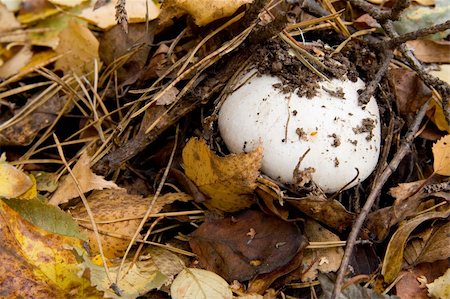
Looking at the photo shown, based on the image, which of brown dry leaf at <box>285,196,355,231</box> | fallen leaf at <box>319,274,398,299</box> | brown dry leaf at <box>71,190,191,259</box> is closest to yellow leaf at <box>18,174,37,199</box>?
brown dry leaf at <box>71,190,191,259</box>

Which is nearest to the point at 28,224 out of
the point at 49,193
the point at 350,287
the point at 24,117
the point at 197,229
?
the point at 49,193

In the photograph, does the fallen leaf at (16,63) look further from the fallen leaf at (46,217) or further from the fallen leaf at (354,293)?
the fallen leaf at (354,293)

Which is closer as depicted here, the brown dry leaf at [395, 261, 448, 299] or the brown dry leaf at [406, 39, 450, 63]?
the brown dry leaf at [395, 261, 448, 299]

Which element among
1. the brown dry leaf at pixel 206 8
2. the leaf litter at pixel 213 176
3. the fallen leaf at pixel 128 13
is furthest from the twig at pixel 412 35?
the fallen leaf at pixel 128 13

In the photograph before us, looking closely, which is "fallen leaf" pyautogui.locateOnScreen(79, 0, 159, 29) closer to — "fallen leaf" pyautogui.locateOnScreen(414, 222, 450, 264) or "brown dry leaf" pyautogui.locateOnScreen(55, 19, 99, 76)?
"brown dry leaf" pyautogui.locateOnScreen(55, 19, 99, 76)

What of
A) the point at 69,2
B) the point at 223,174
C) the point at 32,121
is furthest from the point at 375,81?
the point at 69,2
